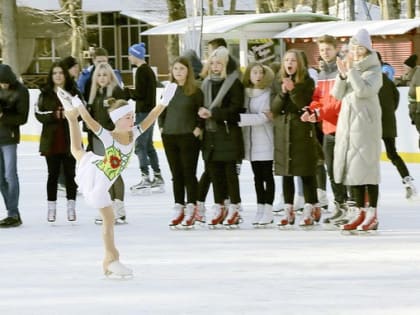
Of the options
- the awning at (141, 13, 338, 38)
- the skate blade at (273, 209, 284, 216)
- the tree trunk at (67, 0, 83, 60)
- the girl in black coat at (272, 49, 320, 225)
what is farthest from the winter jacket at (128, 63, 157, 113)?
the tree trunk at (67, 0, 83, 60)

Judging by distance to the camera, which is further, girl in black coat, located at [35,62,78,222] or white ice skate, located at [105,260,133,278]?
girl in black coat, located at [35,62,78,222]

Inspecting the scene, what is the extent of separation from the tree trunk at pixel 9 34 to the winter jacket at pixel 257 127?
2511 cm

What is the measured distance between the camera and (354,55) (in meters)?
11.2

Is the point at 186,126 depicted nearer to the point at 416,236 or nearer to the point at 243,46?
the point at 416,236

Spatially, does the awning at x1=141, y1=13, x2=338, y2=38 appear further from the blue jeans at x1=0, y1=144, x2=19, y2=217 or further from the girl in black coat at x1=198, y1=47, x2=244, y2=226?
the girl in black coat at x1=198, y1=47, x2=244, y2=226

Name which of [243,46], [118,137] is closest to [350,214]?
Result: [118,137]

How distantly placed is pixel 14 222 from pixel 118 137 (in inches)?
141

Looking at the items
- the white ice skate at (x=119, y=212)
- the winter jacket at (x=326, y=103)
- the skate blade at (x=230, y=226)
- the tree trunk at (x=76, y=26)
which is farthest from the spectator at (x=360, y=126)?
the tree trunk at (x=76, y=26)

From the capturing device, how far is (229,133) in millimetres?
11812

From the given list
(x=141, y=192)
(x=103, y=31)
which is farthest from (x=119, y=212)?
(x=103, y=31)

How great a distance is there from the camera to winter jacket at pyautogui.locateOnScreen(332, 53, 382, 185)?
11.1 metres

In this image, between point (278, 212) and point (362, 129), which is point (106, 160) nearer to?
point (362, 129)

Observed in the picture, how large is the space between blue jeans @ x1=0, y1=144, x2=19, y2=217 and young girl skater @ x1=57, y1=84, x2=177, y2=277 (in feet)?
10.6

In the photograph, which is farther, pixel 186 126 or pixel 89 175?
pixel 186 126
